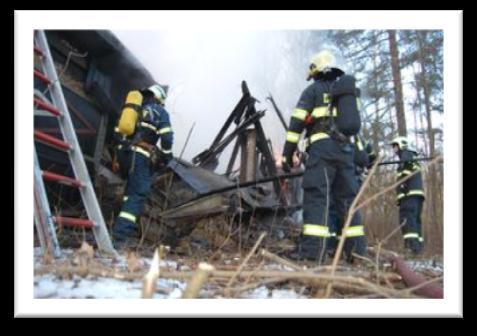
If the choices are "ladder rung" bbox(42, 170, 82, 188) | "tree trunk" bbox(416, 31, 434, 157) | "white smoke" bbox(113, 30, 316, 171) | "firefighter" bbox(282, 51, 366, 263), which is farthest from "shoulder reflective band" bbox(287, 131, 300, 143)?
"white smoke" bbox(113, 30, 316, 171)

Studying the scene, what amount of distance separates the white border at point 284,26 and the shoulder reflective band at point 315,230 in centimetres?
95

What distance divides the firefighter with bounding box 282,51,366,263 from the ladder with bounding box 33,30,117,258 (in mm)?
1632

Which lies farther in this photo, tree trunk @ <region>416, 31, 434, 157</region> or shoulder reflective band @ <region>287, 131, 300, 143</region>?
tree trunk @ <region>416, 31, 434, 157</region>

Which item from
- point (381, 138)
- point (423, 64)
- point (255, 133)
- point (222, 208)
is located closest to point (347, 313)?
point (222, 208)

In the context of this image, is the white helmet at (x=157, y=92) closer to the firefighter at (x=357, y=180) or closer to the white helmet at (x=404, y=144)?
the firefighter at (x=357, y=180)

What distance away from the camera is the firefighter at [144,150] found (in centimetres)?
468

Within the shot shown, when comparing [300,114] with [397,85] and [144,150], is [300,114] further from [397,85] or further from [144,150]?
[397,85]

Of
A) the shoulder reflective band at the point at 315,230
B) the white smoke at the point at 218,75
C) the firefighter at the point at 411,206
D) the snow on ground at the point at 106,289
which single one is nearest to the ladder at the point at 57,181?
the snow on ground at the point at 106,289

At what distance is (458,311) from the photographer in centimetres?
245

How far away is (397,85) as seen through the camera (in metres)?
9.40

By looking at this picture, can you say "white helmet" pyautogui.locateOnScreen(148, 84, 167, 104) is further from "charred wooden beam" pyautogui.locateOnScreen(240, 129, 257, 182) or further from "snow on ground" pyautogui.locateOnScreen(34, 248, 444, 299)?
"snow on ground" pyautogui.locateOnScreen(34, 248, 444, 299)

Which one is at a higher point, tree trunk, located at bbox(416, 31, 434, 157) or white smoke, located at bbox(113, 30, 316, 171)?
white smoke, located at bbox(113, 30, 316, 171)

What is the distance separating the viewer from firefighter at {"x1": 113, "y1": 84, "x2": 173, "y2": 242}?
4.68 metres

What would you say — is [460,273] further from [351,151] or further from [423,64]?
[423,64]
